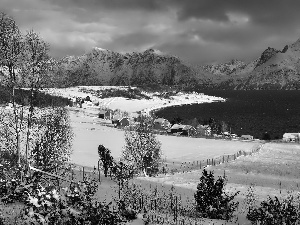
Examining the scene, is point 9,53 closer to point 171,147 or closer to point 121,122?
point 171,147

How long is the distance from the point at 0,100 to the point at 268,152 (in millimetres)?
57116

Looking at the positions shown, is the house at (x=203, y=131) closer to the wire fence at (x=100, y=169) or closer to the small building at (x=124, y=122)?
the small building at (x=124, y=122)

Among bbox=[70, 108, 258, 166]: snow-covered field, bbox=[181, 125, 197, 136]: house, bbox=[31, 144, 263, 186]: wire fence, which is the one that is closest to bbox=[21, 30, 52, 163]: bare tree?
bbox=[31, 144, 263, 186]: wire fence

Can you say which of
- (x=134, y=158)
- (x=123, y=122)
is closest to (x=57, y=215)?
(x=134, y=158)

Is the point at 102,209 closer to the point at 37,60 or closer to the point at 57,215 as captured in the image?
the point at 57,215

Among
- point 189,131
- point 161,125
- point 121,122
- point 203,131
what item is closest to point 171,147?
point 189,131

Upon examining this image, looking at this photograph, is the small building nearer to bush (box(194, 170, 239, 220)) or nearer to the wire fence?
the wire fence

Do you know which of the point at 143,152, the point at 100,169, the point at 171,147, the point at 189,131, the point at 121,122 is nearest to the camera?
the point at 100,169

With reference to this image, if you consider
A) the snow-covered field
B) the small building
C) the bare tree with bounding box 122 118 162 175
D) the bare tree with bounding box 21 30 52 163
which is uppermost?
the bare tree with bounding box 21 30 52 163

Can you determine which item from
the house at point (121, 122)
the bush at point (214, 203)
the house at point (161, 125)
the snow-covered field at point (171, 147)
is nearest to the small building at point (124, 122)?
the house at point (121, 122)

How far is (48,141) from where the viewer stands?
3406cm

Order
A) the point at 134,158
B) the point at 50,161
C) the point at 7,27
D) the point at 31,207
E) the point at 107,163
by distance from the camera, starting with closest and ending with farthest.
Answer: the point at 31,207 < the point at 7,27 < the point at 50,161 < the point at 107,163 < the point at 134,158

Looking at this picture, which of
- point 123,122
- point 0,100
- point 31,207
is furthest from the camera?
point 123,122

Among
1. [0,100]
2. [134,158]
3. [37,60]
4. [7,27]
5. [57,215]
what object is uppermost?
[7,27]
